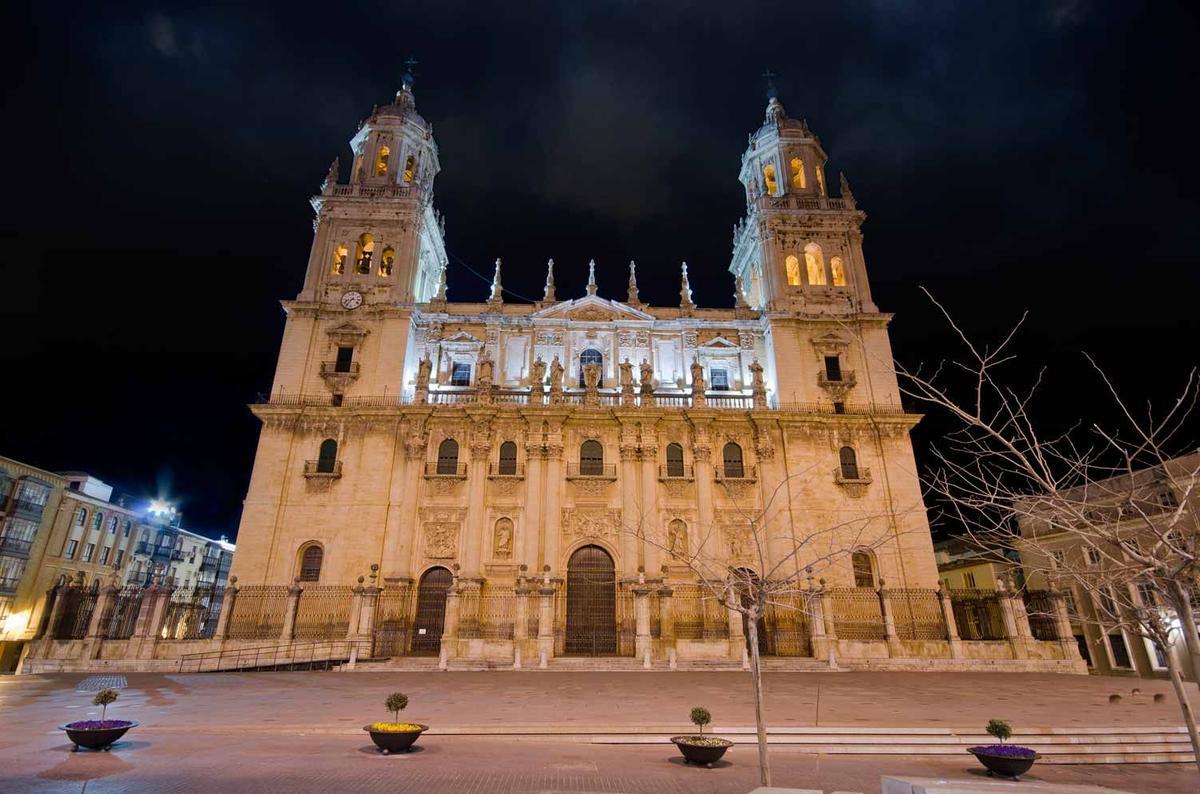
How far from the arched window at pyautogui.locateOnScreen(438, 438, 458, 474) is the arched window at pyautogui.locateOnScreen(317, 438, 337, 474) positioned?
4.34m

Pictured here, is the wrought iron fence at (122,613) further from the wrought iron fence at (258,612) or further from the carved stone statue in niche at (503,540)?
the carved stone statue in niche at (503,540)

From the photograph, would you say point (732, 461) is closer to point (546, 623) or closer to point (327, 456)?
point (546, 623)

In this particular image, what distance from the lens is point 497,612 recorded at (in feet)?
76.5

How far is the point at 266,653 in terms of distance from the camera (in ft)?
67.2

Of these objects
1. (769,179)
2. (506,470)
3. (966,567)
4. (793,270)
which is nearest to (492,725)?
(506,470)

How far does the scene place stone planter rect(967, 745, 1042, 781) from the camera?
7.41 metres

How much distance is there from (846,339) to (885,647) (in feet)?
46.8

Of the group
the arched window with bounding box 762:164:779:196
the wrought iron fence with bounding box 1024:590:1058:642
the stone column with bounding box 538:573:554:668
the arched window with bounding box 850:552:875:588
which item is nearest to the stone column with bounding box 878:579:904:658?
the arched window with bounding box 850:552:875:588

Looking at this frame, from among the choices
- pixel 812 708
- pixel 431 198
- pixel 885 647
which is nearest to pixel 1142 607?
pixel 812 708

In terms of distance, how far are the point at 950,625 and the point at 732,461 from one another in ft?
32.1

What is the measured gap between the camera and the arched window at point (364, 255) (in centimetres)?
3073

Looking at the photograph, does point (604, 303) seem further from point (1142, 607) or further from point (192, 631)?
point (1142, 607)

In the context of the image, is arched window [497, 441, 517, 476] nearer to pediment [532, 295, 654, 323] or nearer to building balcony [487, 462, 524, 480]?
building balcony [487, 462, 524, 480]

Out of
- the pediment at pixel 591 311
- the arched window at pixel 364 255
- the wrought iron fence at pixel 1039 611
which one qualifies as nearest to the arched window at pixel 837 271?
the pediment at pixel 591 311
